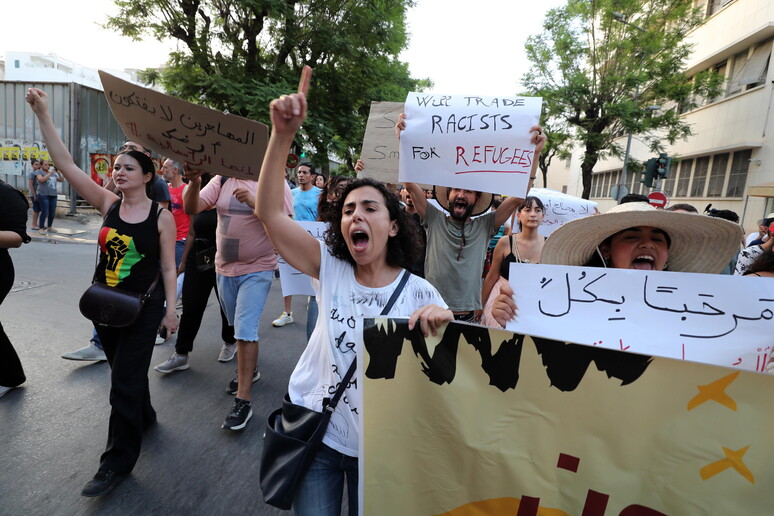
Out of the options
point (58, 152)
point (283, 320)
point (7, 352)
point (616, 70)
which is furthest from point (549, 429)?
point (616, 70)

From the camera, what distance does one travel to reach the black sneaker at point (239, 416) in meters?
3.28

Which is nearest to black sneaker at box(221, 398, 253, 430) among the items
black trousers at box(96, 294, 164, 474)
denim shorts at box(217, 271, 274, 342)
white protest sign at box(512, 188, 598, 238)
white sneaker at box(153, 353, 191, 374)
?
denim shorts at box(217, 271, 274, 342)

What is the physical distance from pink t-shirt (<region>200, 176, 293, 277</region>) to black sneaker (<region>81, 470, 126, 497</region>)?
156 cm

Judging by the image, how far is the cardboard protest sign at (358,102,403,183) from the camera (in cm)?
458

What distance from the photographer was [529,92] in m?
22.1

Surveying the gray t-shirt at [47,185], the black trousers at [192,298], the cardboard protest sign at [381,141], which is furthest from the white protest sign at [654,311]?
the gray t-shirt at [47,185]

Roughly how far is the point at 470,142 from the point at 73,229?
44.8 feet

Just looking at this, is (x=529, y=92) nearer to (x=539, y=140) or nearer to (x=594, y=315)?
(x=539, y=140)

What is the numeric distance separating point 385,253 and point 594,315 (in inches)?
33.4

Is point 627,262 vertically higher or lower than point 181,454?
higher

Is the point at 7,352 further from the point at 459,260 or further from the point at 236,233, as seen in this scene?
the point at 459,260

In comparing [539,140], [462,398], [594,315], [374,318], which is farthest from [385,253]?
[539,140]

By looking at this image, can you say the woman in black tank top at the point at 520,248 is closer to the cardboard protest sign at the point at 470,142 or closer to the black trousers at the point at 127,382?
the cardboard protest sign at the point at 470,142

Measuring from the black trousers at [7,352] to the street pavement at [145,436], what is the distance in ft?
0.33
